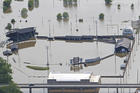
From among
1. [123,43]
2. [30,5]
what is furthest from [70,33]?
[30,5]

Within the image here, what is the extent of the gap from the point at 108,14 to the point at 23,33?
2.64 meters

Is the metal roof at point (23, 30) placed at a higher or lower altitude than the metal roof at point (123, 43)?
higher

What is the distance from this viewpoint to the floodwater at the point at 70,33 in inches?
397

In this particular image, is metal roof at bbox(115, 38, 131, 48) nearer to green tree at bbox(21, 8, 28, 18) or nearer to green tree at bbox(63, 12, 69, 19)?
green tree at bbox(63, 12, 69, 19)

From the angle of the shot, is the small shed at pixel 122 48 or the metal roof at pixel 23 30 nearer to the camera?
the small shed at pixel 122 48

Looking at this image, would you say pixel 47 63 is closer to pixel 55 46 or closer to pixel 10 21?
pixel 55 46

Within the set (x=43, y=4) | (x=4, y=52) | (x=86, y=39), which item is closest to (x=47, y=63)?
(x=4, y=52)

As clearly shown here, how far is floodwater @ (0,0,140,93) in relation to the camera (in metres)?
10.1

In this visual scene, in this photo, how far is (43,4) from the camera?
16.0m

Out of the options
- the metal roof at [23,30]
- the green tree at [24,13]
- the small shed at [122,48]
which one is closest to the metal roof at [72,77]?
the small shed at [122,48]

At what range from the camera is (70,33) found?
12961 millimetres

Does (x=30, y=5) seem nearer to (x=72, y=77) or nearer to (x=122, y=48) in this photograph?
(x=122, y=48)

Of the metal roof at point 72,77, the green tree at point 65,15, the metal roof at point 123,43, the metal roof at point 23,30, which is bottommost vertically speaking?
the metal roof at point 72,77

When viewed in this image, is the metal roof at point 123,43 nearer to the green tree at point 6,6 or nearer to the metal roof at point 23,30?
the metal roof at point 23,30
